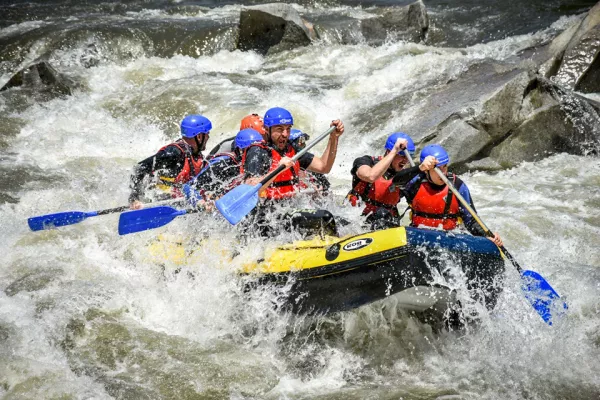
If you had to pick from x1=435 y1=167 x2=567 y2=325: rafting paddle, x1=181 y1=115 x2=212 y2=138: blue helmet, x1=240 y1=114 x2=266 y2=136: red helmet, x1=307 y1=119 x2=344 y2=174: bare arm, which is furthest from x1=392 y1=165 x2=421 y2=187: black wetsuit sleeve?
x1=181 y1=115 x2=212 y2=138: blue helmet

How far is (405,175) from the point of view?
17.1ft

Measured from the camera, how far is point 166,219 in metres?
5.30

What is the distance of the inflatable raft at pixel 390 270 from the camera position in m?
4.54

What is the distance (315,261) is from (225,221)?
0.94 metres

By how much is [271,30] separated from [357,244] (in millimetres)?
8966

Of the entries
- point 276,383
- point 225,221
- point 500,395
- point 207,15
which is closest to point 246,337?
point 276,383

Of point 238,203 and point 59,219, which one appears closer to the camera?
point 238,203

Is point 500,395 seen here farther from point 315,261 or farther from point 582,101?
point 582,101

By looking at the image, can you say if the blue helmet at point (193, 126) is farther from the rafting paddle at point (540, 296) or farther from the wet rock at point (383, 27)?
the wet rock at point (383, 27)

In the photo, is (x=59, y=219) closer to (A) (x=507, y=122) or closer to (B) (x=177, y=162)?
(B) (x=177, y=162)

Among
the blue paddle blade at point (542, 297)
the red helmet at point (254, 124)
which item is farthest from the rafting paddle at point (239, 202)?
the blue paddle blade at point (542, 297)

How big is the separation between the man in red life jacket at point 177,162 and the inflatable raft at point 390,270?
5.24 feet

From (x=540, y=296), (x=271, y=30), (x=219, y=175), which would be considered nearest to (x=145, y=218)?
(x=219, y=175)

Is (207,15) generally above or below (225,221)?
below
